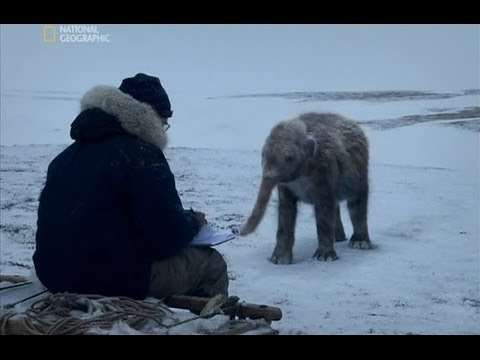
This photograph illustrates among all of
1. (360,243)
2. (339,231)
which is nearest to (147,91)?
(360,243)

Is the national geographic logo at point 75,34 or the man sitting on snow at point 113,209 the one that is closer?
the man sitting on snow at point 113,209

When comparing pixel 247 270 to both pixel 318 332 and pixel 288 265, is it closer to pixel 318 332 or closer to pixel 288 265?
pixel 288 265

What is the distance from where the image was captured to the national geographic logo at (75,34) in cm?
380

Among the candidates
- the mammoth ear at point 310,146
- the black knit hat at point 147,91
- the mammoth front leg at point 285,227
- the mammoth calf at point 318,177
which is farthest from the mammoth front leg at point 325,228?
the black knit hat at point 147,91

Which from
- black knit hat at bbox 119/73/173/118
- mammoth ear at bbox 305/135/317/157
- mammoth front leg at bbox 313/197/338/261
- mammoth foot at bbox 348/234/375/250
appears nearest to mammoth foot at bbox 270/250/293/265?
mammoth front leg at bbox 313/197/338/261

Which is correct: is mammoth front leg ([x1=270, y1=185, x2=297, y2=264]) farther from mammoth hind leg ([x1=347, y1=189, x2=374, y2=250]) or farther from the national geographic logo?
the national geographic logo

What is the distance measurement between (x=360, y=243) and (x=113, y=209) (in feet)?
6.10

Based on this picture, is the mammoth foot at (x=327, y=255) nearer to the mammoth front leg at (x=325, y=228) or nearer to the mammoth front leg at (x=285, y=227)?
the mammoth front leg at (x=325, y=228)

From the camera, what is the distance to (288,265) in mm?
3852

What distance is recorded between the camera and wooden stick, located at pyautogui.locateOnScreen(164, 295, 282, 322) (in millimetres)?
2613

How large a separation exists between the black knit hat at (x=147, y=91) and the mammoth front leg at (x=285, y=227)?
4.42 ft

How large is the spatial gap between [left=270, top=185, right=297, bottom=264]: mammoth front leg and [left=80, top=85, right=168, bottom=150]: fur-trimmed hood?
4.52ft
